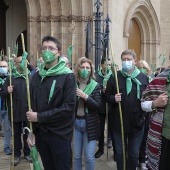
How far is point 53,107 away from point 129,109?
1.36m

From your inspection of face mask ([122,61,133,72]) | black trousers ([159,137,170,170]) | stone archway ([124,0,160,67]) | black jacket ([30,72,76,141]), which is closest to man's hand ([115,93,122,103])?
face mask ([122,61,133,72])

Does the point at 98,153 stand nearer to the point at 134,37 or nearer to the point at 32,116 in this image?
the point at 32,116

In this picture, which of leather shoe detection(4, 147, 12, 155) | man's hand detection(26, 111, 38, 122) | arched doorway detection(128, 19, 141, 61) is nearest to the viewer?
man's hand detection(26, 111, 38, 122)

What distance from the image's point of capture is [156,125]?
2660mm

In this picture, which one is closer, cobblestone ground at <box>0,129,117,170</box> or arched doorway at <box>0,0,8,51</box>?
cobblestone ground at <box>0,129,117,170</box>

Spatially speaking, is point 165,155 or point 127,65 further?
point 127,65

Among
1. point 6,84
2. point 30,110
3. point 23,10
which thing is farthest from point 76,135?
point 23,10

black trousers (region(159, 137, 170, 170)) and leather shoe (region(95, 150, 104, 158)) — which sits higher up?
black trousers (region(159, 137, 170, 170))

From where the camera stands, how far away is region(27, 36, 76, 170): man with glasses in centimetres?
271

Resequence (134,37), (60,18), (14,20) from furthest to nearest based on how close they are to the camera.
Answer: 1. (134,37)
2. (14,20)
3. (60,18)

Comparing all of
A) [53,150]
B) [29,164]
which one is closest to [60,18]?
[29,164]

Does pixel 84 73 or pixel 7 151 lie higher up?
pixel 84 73

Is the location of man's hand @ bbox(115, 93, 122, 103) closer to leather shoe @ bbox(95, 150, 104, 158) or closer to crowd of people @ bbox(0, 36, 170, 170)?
crowd of people @ bbox(0, 36, 170, 170)

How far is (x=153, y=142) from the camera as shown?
269cm
